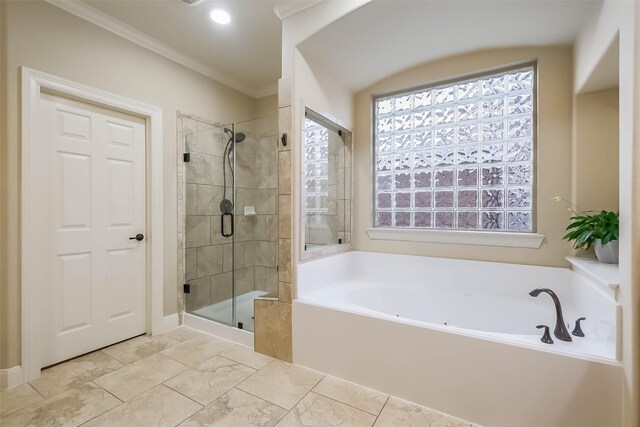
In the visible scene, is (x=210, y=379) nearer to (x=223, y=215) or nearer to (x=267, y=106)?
(x=223, y=215)

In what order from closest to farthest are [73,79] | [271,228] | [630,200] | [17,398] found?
[630,200]
[17,398]
[73,79]
[271,228]

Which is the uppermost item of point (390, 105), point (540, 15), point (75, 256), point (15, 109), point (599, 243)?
point (540, 15)

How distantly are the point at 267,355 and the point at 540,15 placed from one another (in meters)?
2.99

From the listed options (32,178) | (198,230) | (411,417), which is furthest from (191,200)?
(411,417)

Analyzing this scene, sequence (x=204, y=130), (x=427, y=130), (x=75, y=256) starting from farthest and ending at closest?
(x=204, y=130)
(x=427, y=130)
(x=75, y=256)

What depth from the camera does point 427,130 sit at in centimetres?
249

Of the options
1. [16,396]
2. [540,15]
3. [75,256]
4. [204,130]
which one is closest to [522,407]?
[540,15]

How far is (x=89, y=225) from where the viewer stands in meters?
2.14

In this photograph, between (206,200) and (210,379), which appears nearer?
(210,379)

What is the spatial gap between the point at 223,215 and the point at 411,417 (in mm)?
2244

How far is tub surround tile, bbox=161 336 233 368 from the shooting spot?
208 centimetres

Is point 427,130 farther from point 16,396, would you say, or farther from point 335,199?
point 16,396

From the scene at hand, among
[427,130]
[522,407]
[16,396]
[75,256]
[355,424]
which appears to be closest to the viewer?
[522,407]

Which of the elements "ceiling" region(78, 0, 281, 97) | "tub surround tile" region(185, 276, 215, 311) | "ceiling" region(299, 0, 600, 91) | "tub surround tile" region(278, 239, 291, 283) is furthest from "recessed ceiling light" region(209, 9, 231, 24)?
"tub surround tile" region(185, 276, 215, 311)
